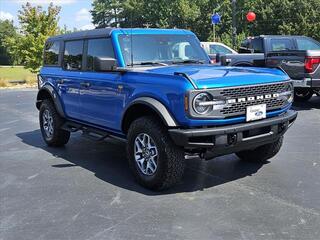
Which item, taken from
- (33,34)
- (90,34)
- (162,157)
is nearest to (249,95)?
(162,157)

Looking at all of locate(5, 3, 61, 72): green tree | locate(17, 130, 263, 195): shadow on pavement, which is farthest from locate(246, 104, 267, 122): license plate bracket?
locate(5, 3, 61, 72): green tree

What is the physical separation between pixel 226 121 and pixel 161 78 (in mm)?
843

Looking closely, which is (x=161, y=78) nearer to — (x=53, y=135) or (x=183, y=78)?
(x=183, y=78)

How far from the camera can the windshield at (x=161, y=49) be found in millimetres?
5859

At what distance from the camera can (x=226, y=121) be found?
4.76 meters

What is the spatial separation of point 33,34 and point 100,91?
64.1ft

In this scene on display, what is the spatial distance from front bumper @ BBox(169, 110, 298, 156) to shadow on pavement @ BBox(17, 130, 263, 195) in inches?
27.5

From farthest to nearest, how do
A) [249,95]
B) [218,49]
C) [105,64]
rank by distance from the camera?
[218,49], [105,64], [249,95]

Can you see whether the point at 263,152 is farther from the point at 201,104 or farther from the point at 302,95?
the point at 302,95

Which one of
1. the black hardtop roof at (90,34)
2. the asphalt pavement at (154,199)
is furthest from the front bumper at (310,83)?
the black hardtop roof at (90,34)

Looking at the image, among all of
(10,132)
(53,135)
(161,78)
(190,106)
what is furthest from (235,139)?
(10,132)

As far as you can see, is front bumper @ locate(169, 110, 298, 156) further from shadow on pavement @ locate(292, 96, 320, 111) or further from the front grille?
shadow on pavement @ locate(292, 96, 320, 111)

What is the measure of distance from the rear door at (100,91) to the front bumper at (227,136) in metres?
1.30

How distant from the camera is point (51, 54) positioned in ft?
25.2
